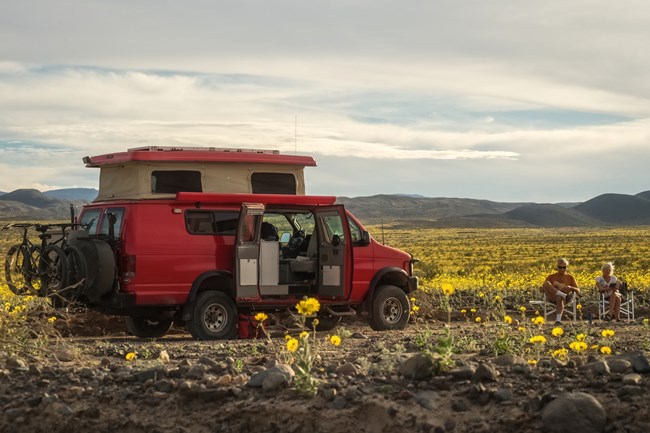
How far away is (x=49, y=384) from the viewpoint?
8.74 meters

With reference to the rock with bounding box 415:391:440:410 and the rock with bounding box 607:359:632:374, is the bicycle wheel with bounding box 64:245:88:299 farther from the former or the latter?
the rock with bounding box 607:359:632:374

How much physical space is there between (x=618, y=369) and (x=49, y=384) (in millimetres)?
4632

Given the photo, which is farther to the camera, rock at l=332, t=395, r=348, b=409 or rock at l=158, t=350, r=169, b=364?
rock at l=158, t=350, r=169, b=364

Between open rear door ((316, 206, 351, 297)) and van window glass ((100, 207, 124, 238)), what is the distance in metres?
2.94

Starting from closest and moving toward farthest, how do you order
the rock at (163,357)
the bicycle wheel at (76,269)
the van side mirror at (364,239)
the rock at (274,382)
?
1. the rock at (274,382)
2. the rock at (163,357)
3. the bicycle wheel at (76,269)
4. the van side mirror at (364,239)

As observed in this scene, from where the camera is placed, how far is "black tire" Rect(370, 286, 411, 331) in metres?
15.4

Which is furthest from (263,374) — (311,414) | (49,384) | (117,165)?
(117,165)

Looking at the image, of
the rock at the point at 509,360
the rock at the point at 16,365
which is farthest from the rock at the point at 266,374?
the rock at the point at 16,365

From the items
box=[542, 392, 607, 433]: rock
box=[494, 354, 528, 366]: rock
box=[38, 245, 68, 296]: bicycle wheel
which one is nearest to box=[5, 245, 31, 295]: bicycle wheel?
box=[38, 245, 68, 296]: bicycle wheel

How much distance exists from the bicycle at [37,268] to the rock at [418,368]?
6.29 metres

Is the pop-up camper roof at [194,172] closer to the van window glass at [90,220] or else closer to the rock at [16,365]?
the van window glass at [90,220]

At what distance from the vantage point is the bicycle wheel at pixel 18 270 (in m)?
13.5

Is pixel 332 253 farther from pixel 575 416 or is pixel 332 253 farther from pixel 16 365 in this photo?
pixel 575 416

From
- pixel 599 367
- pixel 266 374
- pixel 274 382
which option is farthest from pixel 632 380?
pixel 266 374
